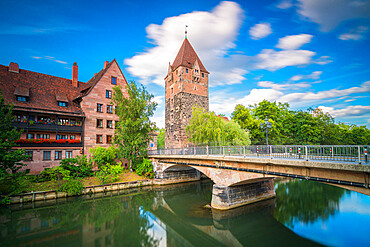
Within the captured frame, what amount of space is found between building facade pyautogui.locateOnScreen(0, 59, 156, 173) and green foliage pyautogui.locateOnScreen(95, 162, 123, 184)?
4.18 meters

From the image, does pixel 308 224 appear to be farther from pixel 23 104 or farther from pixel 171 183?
pixel 23 104

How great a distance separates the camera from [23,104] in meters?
22.4

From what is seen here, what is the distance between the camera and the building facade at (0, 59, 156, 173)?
2209 centimetres

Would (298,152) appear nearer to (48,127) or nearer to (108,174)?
(108,174)

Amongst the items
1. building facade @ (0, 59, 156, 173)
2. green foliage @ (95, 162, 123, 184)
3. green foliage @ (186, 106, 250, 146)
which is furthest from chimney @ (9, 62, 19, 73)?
green foliage @ (186, 106, 250, 146)

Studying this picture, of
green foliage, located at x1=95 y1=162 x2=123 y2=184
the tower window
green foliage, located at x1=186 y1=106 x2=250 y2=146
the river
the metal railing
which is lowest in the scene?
the river

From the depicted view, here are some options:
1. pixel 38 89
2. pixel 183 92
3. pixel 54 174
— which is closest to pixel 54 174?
pixel 54 174

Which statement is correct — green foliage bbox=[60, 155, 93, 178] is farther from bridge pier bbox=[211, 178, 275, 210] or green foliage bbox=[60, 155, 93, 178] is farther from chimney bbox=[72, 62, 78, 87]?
bridge pier bbox=[211, 178, 275, 210]

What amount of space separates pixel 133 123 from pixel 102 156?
19.0ft

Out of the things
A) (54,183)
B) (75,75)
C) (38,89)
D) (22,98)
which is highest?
(75,75)

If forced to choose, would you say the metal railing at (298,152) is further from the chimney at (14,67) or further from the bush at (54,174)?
Answer: the chimney at (14,67)

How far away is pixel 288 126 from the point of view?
4056 centimetres

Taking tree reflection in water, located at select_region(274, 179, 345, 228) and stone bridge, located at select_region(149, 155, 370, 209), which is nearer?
stone bridge, located at select_region(149, 155, 370, 209)

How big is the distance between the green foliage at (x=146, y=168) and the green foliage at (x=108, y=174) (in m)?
2.89
